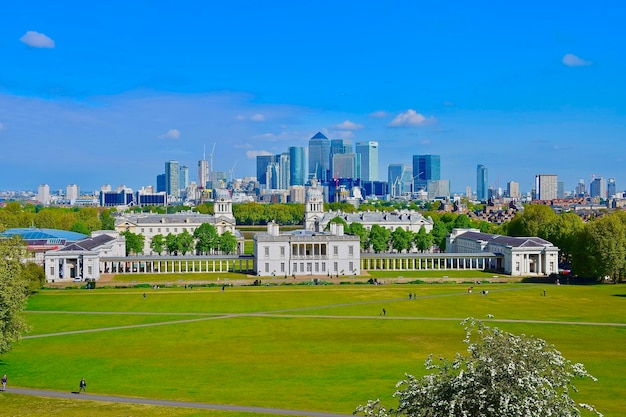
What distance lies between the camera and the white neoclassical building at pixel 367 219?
158625 millimetres

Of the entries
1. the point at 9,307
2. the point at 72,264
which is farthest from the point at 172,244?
the point at 9,307

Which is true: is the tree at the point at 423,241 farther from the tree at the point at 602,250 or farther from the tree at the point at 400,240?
the tree at the point at 602,250

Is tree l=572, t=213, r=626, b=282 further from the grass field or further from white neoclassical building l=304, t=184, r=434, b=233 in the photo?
white neoclassical building l=304, t=184, r=434, b=233

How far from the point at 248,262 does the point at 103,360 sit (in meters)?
68.8

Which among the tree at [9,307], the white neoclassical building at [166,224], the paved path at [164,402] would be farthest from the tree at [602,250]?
the white neoclassical building at [166,224]

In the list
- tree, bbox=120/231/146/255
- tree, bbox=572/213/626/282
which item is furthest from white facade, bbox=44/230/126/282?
tree, bbox=572/213/626/282

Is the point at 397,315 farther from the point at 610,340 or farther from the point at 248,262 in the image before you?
the point at 248,262

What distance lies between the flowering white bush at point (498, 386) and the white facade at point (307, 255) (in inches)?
3362

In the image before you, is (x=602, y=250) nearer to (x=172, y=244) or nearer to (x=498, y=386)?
(x=172, y=244)

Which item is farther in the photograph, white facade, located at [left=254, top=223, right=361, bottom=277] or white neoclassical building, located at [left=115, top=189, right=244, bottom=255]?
white neoclassical building, located at [left=115, top=189, right=244, bottom=255]

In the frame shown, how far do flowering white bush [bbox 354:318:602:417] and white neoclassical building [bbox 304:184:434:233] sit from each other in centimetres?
12892

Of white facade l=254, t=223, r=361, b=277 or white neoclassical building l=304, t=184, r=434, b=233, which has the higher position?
white neoclassical building l=304, t=184, r=434, b=233

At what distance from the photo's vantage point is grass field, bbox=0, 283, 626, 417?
129 ft

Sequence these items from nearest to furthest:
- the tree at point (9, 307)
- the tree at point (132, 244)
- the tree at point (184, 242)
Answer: the tree at point (9, 307) < the tree at point (184, 242) < the tree at point (132, 244)
